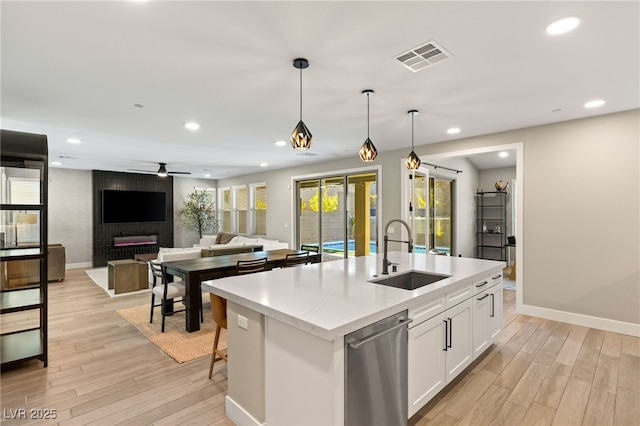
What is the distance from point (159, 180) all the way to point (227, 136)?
5.96m

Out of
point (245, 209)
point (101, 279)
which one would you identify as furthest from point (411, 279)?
point (245, 209)

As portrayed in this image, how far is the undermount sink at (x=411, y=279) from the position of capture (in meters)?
2.64

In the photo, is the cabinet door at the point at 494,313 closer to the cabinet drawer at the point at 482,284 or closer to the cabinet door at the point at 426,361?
the cabinet drawer at the point at 482,284

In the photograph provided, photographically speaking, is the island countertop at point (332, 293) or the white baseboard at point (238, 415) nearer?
the island countertop at point (332, 293)

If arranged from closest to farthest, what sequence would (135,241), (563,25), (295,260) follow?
(563,25) < (295,260) < (135,241)

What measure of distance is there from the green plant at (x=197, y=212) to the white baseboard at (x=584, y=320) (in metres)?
8.95

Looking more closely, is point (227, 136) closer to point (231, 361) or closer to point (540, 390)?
point (231, 361)

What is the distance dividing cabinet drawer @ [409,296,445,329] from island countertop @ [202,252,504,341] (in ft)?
0.19

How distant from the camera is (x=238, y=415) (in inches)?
83.6

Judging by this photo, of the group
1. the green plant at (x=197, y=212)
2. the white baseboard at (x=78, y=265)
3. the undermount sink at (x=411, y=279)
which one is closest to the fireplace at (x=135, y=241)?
the white baseboard at (x=78, y=265)

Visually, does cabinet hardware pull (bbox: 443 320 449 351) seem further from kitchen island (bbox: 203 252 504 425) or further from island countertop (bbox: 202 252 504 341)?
island countertop (bbox: 202 252 504 341)

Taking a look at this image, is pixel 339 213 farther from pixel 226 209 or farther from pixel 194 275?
pixel 226 209

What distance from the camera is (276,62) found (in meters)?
2.47

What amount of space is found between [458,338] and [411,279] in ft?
1.98
